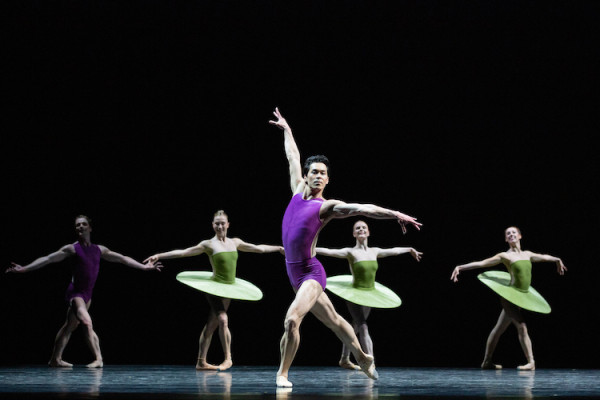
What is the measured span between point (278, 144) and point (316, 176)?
4456mm

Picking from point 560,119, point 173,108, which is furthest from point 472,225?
point 173,108

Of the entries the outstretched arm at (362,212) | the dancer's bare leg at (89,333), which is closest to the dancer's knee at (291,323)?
the outstretched arm at (362,212)

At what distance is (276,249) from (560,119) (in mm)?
4024

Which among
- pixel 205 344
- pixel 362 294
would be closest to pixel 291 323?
pixel 205 344

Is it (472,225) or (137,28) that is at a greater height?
(137,28)

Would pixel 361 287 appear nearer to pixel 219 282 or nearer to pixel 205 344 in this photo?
pixel 219 282

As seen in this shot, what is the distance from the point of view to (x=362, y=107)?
960 cm

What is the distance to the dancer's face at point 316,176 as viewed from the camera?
17.4 ft

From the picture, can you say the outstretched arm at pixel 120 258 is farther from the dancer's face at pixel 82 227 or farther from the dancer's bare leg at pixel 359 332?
the dancer's bare leg at pixel 359 332

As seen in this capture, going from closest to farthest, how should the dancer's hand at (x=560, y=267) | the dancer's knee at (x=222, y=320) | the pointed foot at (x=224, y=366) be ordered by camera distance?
the pointed foot at (x=224, y=366), the dancer's knee at (x=222, y=320), the dancer's hand at (x=560, y=267)

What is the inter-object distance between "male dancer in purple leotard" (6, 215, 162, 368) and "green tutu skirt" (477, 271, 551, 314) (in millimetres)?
→ 3446

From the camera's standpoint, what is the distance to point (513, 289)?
27.5ft

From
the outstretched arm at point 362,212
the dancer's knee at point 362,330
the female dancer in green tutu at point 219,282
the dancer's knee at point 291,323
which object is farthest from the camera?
the dancer's knee at point 362,330

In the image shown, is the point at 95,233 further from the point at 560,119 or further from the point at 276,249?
the point at 560,119
